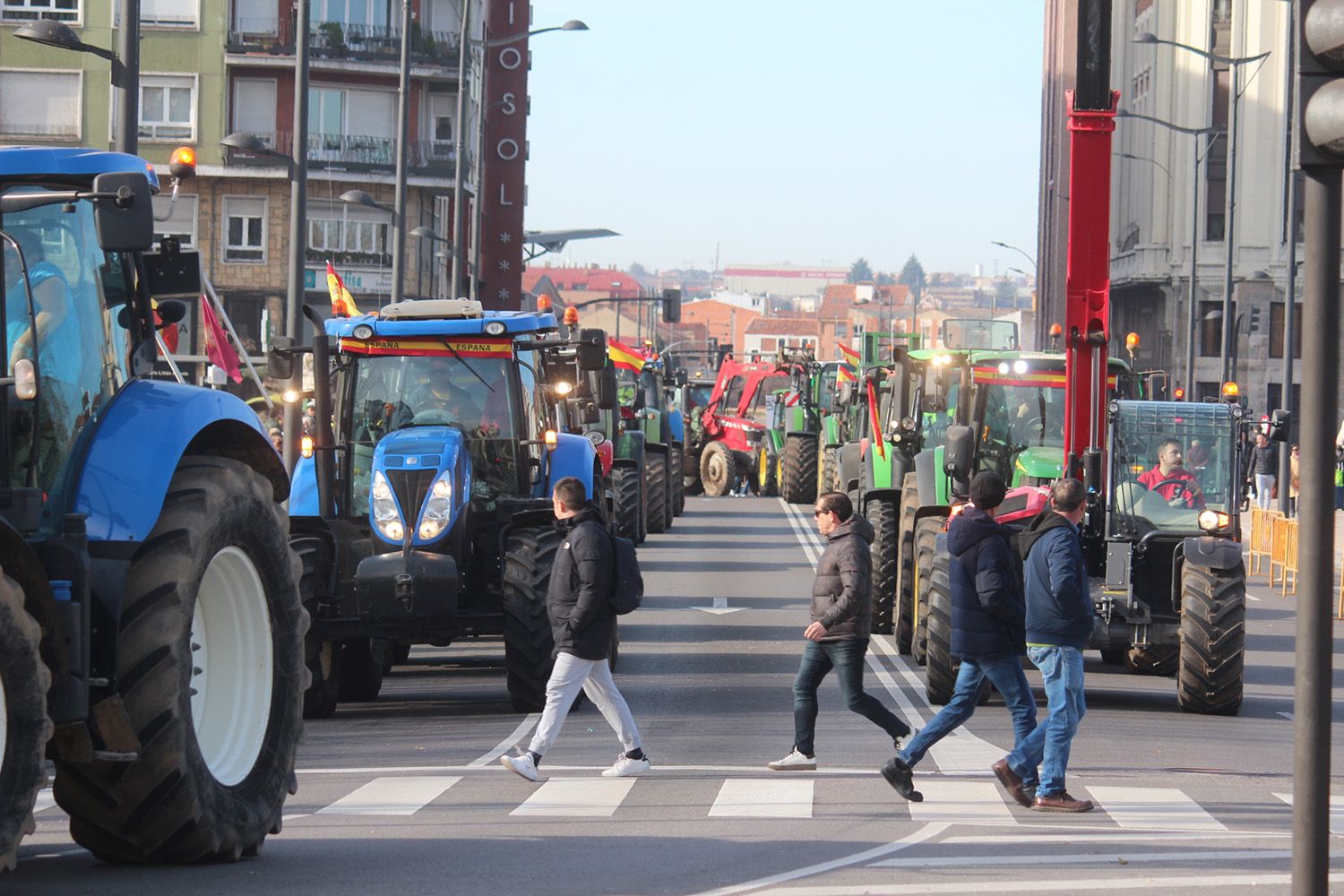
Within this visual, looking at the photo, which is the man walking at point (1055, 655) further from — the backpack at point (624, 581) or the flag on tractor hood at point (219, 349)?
the flag on tractor hood at point (219, 349)

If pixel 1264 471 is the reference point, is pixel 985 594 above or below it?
above

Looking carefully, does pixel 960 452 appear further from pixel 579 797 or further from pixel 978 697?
pixel 579 797

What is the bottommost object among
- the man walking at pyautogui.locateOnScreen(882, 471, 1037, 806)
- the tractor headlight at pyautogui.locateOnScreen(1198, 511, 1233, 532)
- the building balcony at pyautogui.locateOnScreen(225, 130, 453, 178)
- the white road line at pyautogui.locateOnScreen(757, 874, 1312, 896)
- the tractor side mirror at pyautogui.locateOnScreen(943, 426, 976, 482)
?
the white road line at pyautogui.locateOnScreen(757, 874, 1312, 896)

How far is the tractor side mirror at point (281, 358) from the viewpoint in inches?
645

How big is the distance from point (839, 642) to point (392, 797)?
274 centimetres

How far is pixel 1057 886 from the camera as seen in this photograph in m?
8.79

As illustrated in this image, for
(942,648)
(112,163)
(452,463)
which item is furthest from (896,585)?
(112,163)

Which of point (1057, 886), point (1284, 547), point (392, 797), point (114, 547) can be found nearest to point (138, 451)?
point (114, 547)

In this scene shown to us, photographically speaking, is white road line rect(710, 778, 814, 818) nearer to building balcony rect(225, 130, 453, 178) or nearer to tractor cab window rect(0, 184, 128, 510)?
tractor cab window rect(0, 184, 128, 510)

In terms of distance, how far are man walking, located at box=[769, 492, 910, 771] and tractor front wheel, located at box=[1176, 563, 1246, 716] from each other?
12.7ft

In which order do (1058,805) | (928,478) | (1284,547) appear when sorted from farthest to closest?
(1284,547) < (928,478) < (1058,805)

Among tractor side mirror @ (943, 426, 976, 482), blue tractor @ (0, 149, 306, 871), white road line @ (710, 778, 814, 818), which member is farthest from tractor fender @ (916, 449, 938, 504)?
blue tractor @ (0, 149, 306, 871)

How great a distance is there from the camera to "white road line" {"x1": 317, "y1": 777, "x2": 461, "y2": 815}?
1087 centimetres

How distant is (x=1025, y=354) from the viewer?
2012 centimetres
